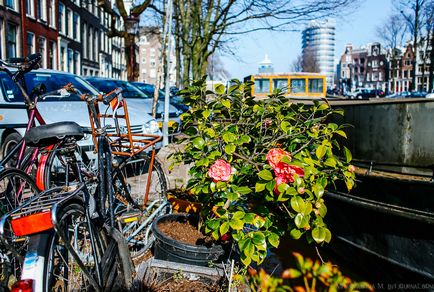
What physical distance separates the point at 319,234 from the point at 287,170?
43 cm

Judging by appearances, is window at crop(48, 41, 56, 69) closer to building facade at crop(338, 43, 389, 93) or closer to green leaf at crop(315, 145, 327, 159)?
green leaf at crop(315, 145, 327, 159)

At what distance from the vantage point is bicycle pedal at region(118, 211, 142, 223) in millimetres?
3805

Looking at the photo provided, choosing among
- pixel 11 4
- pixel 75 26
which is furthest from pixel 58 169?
pixel 75 26

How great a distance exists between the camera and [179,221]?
12.4ft

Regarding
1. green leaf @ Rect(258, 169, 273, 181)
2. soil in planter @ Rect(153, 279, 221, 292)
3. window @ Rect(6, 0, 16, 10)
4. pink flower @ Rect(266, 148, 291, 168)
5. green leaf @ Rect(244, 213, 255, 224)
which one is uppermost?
window @ Rect(6, 0, 16, 10)

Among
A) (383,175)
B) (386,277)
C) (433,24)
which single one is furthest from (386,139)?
(433,24)

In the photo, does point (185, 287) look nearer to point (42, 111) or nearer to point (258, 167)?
point (258, 167)

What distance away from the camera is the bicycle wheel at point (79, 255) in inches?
Answer: 83.7

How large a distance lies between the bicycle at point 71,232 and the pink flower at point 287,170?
1.11 m

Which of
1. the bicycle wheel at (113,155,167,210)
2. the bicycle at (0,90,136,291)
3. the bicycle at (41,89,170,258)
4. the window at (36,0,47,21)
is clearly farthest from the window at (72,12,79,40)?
the bicycle at (0,90,136,291)

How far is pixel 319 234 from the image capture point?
8.37ft

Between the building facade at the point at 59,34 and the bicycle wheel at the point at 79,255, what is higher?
the building facade at the point at 59,34

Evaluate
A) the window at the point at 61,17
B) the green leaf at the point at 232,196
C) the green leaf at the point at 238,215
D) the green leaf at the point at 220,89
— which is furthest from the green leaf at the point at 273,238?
the window at the point at 61,17

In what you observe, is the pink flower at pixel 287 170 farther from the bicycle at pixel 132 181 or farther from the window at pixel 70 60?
the window at pixel 70 60
